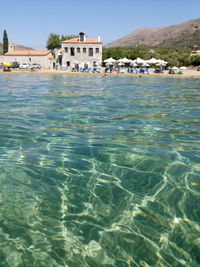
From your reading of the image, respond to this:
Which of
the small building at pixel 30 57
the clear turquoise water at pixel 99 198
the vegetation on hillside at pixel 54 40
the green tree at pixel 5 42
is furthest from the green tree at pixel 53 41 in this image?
the clear turquoise water at pixel 99 198

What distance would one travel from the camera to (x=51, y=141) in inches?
178

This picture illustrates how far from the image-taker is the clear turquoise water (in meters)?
2.01

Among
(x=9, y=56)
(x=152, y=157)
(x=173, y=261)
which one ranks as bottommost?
(x=173, y=261)

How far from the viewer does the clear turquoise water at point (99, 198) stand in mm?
2014

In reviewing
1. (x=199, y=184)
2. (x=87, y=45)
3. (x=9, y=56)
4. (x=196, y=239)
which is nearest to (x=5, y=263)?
(x=196, y=239)

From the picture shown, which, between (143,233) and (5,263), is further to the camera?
(143,233)

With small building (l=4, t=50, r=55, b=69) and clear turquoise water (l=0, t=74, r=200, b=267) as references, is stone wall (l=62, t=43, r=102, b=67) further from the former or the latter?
→ clear turquoise water (l=0, t=74, r=200, b=267)

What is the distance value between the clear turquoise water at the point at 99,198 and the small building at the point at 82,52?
138 ft

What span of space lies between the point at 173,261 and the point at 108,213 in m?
0.74

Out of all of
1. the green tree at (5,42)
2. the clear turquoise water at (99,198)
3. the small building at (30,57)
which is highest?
the green tree at (5,42)

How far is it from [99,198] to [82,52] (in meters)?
45.8

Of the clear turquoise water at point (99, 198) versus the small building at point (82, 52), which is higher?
the small building at point (82, 52)

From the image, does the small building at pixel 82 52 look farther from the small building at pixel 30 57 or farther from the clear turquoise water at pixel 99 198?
the clear turquoise water at pixel 99 198

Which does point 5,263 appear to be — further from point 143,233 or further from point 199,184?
point 199,184
